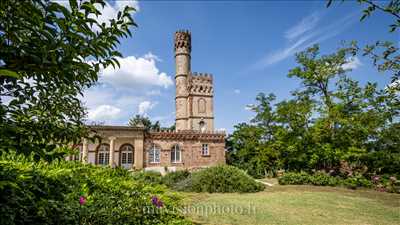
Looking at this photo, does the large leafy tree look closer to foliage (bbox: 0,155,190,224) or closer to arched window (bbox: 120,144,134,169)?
foliage (bbox: 0,155,190,224)

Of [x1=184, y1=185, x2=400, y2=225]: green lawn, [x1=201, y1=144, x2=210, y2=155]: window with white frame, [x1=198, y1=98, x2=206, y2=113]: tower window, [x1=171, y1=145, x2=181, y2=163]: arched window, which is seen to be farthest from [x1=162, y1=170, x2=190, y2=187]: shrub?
[x1=198, y1=98, x2=206, y2=113]: tower window

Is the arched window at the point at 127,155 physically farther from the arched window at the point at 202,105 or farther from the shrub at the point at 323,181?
the shrub at the point at 323,181

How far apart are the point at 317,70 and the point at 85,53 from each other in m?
18.9

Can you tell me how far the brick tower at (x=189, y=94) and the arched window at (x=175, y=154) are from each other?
10.6m

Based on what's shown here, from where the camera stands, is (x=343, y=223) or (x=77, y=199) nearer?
(x=77, y=199)

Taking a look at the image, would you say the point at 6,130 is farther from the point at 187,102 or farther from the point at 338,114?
the point at 187,102

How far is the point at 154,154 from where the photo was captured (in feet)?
84.1

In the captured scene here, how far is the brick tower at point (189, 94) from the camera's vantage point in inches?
1496

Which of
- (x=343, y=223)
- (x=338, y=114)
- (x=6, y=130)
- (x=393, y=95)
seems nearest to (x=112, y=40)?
(x=6, y=130)

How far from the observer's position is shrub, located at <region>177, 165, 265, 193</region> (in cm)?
1127

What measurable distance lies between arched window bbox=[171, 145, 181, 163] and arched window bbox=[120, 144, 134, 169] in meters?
4.44

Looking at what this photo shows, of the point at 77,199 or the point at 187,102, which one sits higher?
the point at 187,102

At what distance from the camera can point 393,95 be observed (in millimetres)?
3111

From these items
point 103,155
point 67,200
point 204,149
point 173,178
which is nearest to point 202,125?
point 204,149
